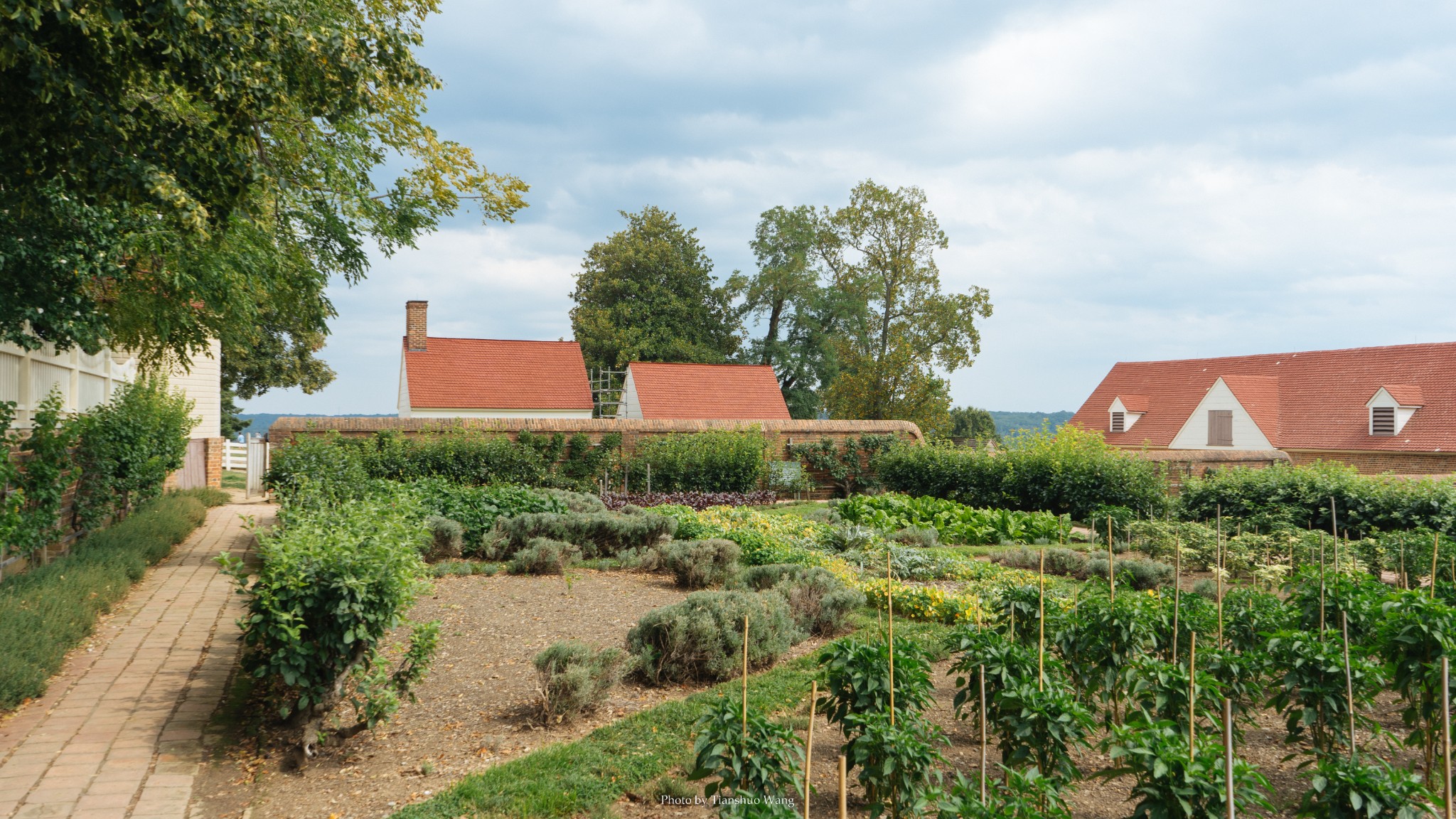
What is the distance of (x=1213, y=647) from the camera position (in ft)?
16.3

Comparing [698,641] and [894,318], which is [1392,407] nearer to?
[894,318]

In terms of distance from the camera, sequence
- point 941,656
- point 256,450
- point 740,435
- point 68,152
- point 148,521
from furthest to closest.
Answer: point 256,450, point 740,435, point 148,521, point 941,656, point 68,152

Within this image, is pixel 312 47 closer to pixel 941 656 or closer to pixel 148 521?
pixel 941 656

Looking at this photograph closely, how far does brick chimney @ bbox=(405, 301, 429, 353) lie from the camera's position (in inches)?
1098

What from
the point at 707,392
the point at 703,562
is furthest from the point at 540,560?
the point at 707,392

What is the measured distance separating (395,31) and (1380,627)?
8012 mm

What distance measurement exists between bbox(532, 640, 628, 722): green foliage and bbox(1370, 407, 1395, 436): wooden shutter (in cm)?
2899

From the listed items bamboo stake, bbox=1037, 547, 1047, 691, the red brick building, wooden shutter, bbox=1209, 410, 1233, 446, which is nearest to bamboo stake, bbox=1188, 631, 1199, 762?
bamboo stake, bbox=1037, 547, 1047, 691

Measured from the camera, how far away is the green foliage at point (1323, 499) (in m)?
10.8

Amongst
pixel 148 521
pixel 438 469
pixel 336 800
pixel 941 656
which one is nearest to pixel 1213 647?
pixel 941 656

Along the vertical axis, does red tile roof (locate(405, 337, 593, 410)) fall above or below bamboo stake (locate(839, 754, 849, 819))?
above

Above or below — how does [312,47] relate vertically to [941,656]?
above

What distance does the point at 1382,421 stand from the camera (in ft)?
85.5

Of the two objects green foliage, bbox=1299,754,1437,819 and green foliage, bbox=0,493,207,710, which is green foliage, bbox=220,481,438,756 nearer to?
green foliage, bbox=0,493,207,710
